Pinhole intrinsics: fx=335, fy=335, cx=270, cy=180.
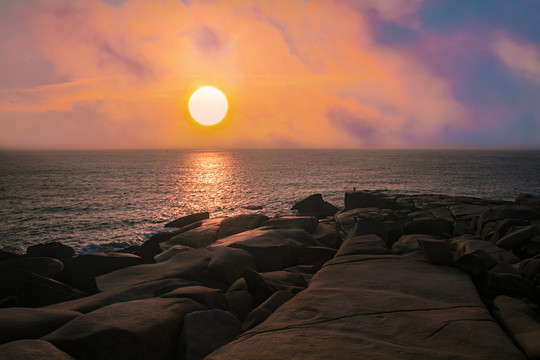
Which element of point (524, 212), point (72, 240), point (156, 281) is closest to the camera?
point (156, 281)

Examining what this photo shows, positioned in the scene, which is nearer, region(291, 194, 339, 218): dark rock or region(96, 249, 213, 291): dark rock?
region(96, 249, 213, 291): dark rock

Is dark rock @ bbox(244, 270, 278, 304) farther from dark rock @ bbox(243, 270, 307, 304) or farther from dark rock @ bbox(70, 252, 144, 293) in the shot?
dark rock @ bbox(70, 252, 144, 293)

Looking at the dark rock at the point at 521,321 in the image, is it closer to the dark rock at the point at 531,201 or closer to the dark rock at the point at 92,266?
the dark rock at the point at 92,266

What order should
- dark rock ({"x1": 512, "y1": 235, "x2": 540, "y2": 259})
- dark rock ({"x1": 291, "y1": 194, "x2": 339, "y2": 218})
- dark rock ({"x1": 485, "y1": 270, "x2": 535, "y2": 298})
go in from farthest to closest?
1. dark rock ({"x1": 291, "y1": 194, "x2": 339, "y2": 218})
2. dark rock ({"x1": 512, "y1": 235, "x2": 540, "y2": 259})
3. dark rock ({"x1": 485, "y1": 270, "x2": 535, "y2": 298})

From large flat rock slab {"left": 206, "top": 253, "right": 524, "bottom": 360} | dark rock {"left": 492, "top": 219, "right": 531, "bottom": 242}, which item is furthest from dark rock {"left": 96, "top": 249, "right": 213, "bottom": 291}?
dark rock {"left": 492, "top": 219, "right": 531, "bottom": 242}

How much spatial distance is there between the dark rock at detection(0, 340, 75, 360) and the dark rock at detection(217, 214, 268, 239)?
10.4 metres

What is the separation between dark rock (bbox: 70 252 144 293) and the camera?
353 inches

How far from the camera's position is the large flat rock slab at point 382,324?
3.36 m

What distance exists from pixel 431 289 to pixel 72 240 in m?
25.2

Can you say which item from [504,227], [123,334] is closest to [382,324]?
[123,334]

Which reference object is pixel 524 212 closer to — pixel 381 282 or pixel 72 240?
pixel 381 282

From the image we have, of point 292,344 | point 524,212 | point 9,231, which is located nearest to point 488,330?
point 292,344

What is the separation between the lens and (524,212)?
1165cm

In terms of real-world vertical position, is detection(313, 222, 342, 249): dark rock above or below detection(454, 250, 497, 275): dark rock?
below
